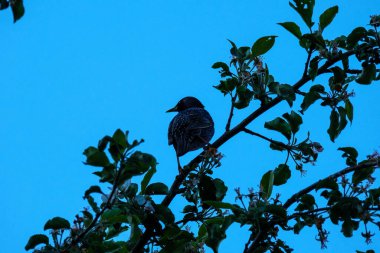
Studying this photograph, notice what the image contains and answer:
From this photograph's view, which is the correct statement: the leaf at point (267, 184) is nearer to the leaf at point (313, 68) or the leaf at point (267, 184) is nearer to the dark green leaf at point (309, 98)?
the dark green leaf at point (309, 98)

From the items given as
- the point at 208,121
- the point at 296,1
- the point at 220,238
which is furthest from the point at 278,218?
the point at 208,121

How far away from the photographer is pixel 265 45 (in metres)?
4.67

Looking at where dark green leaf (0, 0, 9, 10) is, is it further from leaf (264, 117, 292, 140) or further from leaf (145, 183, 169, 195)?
leaf (264, 117, 292, 140)

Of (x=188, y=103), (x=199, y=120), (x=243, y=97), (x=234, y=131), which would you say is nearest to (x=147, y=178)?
(x=234, y=131)

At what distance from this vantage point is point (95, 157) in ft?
10.6

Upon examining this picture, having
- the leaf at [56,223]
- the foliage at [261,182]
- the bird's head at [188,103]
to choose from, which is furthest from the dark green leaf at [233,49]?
the bird's head at [188,103]

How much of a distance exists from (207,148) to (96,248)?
1.12 m

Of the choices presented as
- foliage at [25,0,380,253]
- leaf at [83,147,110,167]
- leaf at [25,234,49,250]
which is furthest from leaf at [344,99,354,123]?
leaf at [25,234,49,250]

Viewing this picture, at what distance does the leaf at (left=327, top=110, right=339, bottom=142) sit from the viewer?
14.1ft

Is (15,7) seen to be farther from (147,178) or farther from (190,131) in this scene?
(190,131)

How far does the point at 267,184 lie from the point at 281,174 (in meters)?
0.19

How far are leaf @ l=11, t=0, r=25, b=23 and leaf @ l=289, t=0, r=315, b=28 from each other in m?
2.06

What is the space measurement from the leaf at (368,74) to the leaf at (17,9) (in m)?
2.33

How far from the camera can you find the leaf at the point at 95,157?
10.6 feet
